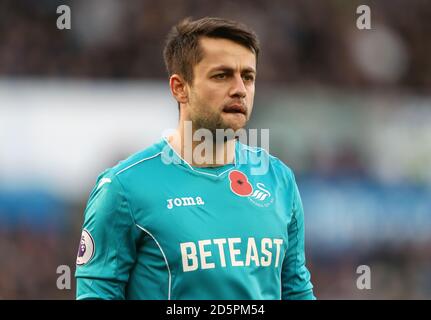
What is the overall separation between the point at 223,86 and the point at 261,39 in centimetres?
890

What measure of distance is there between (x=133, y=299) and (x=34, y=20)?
9.08 meters

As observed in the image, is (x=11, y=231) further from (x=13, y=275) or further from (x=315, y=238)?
(x=315, y=238)

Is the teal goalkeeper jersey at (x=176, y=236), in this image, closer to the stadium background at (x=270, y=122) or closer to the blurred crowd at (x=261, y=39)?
the stadium background at (x=270, y=122)

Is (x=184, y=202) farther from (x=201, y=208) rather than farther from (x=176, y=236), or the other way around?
(x=176, y=236)

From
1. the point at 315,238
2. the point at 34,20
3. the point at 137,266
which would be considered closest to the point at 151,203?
the point at 137,266

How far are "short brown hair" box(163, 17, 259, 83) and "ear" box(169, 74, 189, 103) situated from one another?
26 mm

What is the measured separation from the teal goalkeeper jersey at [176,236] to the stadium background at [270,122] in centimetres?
653

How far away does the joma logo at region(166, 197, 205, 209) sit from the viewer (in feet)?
12.9

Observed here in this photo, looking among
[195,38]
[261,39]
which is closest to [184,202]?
[195,38]

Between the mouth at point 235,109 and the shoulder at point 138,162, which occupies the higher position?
the mouth at point 235,109

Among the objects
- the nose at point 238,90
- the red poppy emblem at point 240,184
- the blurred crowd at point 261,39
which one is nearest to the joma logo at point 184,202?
the red poppy emblem at point 240,184

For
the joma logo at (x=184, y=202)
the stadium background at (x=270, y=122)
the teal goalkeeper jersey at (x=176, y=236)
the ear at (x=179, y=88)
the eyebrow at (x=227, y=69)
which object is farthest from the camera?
the stadium background at (x=270, y=122)

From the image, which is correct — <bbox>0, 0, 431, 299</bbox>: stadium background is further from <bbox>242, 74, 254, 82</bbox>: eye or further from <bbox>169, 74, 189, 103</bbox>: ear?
<bbox>242, 74, 254, 82</bbox>: eye

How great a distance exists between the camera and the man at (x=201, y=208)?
3.83 meters
